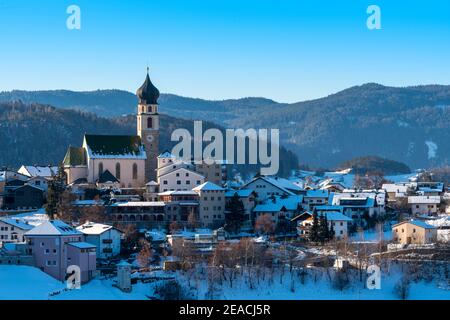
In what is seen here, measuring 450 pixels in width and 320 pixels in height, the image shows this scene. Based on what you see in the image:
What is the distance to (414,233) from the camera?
244 ft

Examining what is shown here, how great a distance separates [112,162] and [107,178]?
139 cm

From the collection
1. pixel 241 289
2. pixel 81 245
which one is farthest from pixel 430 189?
pixel 81 245

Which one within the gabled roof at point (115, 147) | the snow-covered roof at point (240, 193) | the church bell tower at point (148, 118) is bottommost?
the snow-covered roof at point (240, 193)

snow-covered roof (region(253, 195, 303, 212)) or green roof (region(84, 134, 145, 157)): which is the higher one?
green roof (region(84, 134, 145, 157))

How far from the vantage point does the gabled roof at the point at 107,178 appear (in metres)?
86.6

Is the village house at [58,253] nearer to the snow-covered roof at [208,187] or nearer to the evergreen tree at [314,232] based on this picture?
the evergreen tree at [314,232]

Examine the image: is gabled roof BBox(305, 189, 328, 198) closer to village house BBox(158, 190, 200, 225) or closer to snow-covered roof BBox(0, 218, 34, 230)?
village house BBox(158, 190, 200, 225)

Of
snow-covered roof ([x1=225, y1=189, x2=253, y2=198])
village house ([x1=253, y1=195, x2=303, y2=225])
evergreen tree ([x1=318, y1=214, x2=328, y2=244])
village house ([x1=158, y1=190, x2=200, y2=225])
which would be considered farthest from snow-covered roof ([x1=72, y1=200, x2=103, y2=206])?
evergreen tree ([x1=318, y1=214, x2=328, y2=244])

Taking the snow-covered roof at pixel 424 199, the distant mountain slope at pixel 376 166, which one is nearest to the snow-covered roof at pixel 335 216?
the snow-covered roof at pixel 424 199

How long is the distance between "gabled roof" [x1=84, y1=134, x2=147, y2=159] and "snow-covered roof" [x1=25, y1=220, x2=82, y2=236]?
20535 mm

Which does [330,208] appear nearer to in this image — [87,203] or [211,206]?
[211,206]

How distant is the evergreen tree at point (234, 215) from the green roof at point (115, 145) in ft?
41.2

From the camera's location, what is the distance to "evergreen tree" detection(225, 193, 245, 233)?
252 ft
